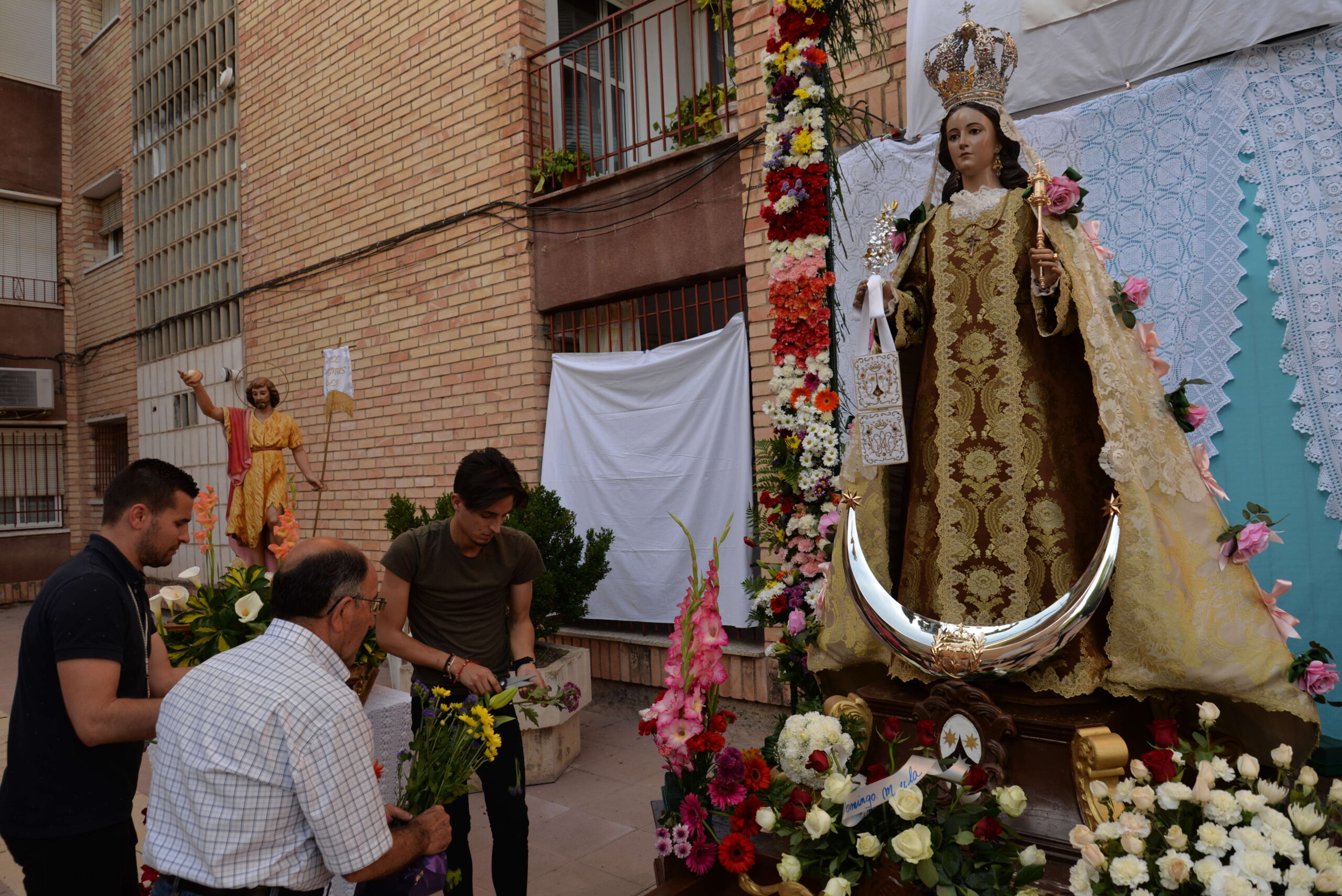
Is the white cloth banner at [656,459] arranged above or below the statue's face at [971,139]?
below

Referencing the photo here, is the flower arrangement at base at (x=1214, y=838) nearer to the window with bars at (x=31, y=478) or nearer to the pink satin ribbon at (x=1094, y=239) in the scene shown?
the pink satin ribbon at (x=1094, y=239)

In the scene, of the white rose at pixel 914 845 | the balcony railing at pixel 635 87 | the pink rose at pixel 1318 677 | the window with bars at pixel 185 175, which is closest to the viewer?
the white rose at pixel 914 845

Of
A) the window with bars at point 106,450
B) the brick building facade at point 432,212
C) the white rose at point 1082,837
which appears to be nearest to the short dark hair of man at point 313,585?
the white rose at point 1082,837

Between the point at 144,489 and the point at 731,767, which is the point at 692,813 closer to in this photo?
the point at 731,767

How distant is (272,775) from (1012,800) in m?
1.68

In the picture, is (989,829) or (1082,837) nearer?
(1082,837)

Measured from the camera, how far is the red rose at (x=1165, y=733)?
2281 millimetres

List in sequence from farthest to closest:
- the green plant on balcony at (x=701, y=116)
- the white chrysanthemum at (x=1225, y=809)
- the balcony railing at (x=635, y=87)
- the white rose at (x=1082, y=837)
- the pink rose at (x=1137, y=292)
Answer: the balcony railing at (x=635, y=87)
the green plant on balcony at (x=701, y=116)
the pink rose at (x=1137, y=292)
the white rose at (x=1082, y=837)
the white chrysanthemum at (x=1225, y=809)

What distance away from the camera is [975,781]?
224 cm

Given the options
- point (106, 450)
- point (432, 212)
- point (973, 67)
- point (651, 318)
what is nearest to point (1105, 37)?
point (973, 67)

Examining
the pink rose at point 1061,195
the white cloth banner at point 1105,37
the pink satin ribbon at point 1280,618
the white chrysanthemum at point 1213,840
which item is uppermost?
the white cloth banner at point 1105,37

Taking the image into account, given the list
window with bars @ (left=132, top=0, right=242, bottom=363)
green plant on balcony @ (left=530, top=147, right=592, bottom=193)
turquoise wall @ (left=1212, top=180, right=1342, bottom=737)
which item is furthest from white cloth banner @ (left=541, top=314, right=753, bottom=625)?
window with bars @ (left=132, top=0, right=242, bottom=363)

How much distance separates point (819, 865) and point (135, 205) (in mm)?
12190

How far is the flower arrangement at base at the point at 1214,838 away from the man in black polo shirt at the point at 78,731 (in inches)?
89.1
